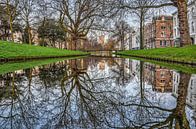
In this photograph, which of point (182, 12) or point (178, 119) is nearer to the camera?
point (178, 119)

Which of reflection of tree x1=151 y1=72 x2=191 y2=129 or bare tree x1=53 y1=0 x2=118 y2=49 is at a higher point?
bare tree x1=53 y1=0 x2=118 y2=49

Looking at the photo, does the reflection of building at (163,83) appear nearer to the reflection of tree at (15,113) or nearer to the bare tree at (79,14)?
the reflection of tree at (15,113)

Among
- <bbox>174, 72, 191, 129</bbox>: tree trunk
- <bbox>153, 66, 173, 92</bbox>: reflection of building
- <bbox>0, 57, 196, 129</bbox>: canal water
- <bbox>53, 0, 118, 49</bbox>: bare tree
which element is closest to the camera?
<bbox>174, 72, 191, 129</bbox>: tree trunk

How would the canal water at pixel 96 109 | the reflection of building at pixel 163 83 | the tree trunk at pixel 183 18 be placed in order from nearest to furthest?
the canal water at pixel 96 109
the reflection of building at pixel 163 83
the tree trunk at pixel 183 18

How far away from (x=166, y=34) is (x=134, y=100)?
3254 inches

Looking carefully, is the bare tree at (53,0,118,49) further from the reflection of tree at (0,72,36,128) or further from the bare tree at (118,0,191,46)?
the reflection of tree at (0,72,36,128)

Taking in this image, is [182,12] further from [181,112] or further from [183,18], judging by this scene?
[181,112]

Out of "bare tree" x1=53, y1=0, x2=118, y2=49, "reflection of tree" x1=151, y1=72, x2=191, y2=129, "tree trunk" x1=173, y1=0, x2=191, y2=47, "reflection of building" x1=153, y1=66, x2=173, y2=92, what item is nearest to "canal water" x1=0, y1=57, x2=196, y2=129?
"reflection of tree" x1=151, y1=72, x2=191, y2=129

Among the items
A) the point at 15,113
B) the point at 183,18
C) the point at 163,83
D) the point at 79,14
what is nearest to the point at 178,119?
the point at 15,113

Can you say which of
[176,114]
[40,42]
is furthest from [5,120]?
[40,42]

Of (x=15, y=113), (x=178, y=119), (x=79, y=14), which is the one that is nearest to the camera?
(x=178, y=119)

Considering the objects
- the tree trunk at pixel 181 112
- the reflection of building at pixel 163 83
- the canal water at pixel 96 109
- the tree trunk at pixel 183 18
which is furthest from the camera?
the tree trunk at pixel 183 18

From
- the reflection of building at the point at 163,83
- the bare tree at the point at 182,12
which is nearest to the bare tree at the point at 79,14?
the bare tree at the point at 182,12

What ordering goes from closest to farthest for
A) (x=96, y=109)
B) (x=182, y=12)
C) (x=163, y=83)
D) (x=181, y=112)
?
(x=181, y=112), (x=96, y=109), (x=163, y=83), (x=182, y=12)
